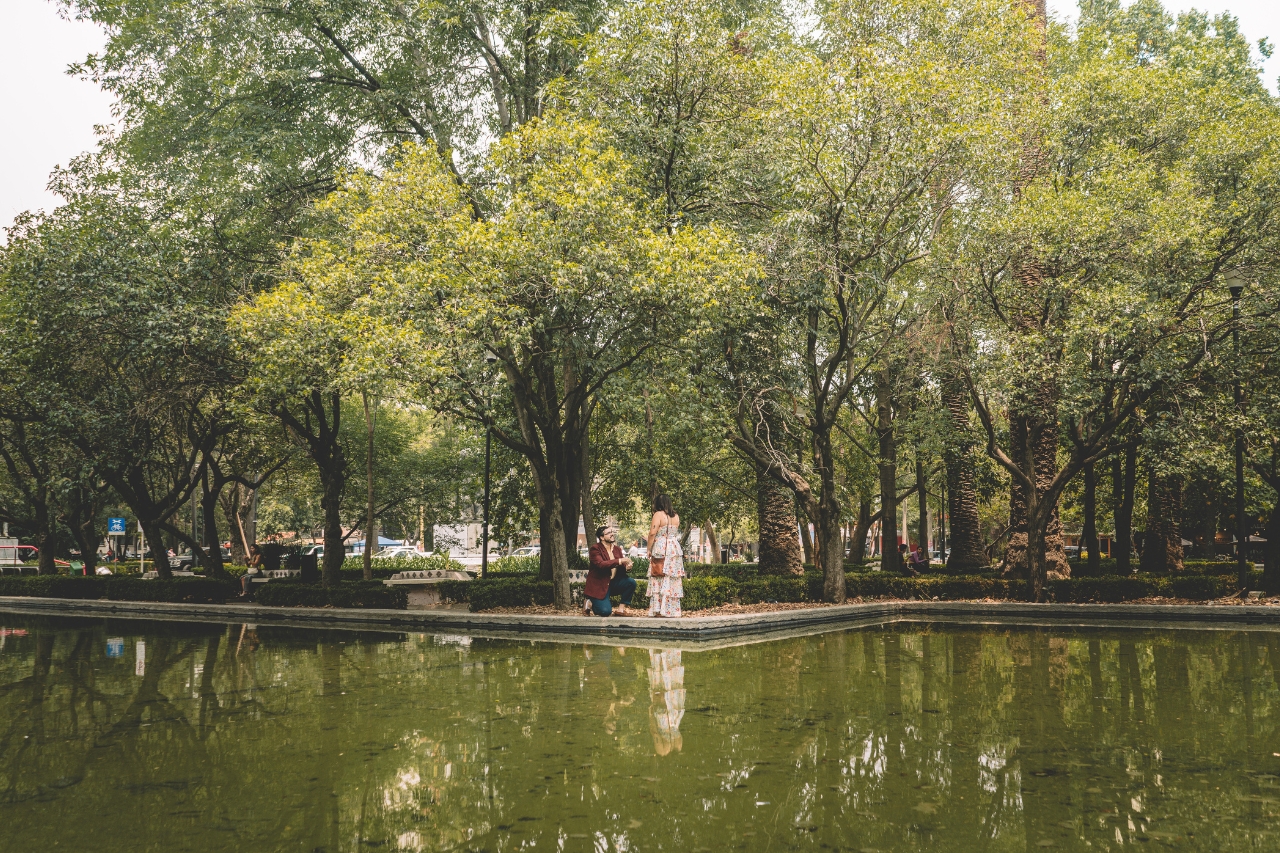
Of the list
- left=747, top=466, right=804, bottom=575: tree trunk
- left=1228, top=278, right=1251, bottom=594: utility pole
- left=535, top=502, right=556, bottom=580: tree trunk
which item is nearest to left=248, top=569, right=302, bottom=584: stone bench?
left=535, top=502, right=556, bottom=580: tree trunk

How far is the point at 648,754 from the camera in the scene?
646 centimetres

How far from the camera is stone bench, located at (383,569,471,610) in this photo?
22.2 metres

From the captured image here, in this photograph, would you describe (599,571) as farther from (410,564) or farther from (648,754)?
(410,564)

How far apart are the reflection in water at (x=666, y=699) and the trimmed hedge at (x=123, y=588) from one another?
49.0ft

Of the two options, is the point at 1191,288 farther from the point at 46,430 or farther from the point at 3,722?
the point at 46,430

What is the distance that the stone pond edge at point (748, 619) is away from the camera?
15.1 metres

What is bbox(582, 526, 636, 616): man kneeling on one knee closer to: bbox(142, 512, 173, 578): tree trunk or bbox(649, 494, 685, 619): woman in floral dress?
bbox(649, 494, 685, 619): woman in floral dress

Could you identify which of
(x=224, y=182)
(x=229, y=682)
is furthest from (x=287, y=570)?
(x=229, y=682)

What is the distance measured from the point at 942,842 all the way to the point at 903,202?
1452 centimetres

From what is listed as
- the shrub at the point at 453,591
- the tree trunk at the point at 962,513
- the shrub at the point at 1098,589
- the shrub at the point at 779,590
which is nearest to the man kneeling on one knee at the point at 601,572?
the shrub at the point at 779,590

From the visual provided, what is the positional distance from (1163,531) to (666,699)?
21.5 m

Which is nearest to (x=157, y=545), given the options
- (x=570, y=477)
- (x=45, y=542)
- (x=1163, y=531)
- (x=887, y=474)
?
(x=45, y=542)

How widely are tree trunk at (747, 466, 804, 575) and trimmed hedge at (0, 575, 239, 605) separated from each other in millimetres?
13411

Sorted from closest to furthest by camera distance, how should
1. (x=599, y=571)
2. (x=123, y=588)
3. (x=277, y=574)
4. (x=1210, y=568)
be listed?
(x=599, y=571) → (x=123, y=588) → (x=1210, y=568) → (x=277, y=574)
